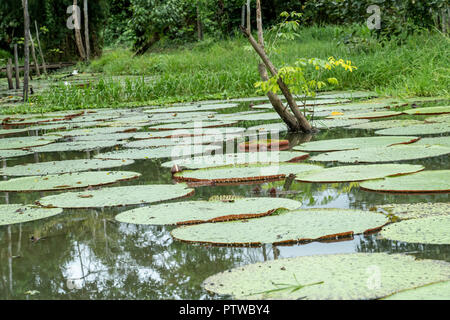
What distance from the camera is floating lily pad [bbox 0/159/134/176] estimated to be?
2900mm

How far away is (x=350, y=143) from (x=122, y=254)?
1862 mm

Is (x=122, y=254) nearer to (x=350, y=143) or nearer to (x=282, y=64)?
(x=350, y=143)

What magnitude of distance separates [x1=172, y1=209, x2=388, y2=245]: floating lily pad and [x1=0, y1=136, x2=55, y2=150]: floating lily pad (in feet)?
8.16

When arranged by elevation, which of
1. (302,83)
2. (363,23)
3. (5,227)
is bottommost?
(5,227)

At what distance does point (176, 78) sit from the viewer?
7.95m

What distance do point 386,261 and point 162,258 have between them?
56cm

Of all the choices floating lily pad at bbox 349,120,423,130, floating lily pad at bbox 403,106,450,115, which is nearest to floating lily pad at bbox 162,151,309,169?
floating lily pad at bbox 349,120,423,130

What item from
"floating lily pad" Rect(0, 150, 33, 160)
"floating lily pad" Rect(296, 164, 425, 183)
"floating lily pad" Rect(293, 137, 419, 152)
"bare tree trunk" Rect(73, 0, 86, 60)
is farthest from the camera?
"bare tree trunk" Rect(73, 0, 86, 60)

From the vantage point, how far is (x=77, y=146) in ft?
12.4

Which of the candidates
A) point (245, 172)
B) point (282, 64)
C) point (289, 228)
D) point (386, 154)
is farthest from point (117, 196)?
point (282, 64)

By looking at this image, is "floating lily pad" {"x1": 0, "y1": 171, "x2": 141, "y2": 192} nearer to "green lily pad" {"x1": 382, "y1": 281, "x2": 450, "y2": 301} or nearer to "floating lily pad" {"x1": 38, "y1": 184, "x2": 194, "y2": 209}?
"floating lily pad" {"x1": 38, "y1": 184, "x2": 194, "y2": 209}

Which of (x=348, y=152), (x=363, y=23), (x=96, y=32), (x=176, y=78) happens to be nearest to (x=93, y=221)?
(x=348, y=152)

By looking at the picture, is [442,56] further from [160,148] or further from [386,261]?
[386,261]

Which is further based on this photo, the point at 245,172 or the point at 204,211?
the point at 245,172
